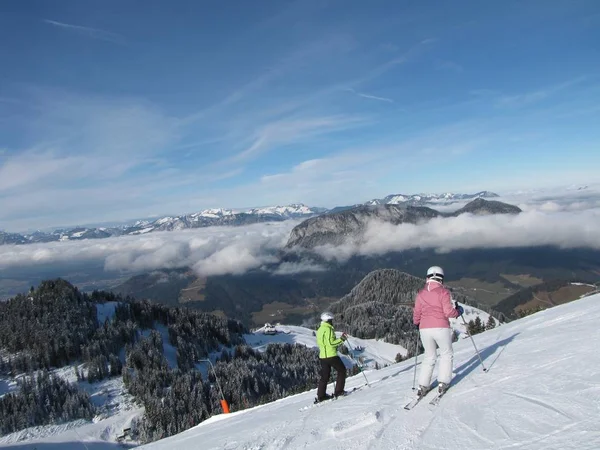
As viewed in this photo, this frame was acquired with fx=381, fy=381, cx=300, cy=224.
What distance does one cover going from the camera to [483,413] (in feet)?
25.5

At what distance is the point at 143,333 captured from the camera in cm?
12475

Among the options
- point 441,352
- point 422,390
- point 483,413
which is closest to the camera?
point 483,413

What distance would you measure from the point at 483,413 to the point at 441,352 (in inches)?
71.7

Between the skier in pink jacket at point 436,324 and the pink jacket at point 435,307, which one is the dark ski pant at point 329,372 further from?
the pink jacket at point 435,307

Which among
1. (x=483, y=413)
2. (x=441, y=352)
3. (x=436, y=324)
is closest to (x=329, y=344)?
(x=441, y=352)

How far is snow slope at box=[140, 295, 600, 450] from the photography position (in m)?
6.65

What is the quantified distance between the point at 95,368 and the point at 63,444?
28.2m

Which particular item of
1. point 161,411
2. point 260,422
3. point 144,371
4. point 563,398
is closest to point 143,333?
point 144,371

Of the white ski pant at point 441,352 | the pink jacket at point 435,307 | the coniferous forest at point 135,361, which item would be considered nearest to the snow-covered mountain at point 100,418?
the coniferous forest at point 135,361

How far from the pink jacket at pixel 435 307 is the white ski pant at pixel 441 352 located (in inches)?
6.5

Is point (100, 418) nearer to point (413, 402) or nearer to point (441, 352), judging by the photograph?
point (413, 402)

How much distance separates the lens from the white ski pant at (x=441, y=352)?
30.5 feet

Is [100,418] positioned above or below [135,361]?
below

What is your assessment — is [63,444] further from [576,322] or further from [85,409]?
[576,322]
